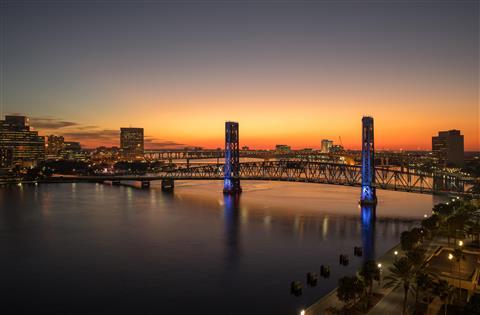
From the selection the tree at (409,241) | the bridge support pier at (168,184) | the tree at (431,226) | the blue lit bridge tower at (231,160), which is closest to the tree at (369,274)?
the tree at (409,241)

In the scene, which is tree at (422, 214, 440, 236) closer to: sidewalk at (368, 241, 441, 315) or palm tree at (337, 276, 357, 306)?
sidewalk at (368, 241, 441, 315)

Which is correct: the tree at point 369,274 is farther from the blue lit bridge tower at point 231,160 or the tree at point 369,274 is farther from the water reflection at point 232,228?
the blue lit bridge tower at point 231,160

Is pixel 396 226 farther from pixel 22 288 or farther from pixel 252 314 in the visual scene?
pixel 22 288

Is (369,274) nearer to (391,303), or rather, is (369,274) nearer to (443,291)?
(391,303)

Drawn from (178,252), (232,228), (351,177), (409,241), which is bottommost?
(178,252)

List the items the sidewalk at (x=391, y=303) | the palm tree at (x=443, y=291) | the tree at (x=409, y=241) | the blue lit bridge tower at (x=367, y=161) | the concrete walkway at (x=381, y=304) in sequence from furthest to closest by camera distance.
Answer: the blue lit bridge tower at (x=367, y=161)
the tree at (x=409, y=241)
the concrete walkway at (x=381, y=304)
the sidewalk at (x=391, y=303)
the palm tree at (x=443, y=291)

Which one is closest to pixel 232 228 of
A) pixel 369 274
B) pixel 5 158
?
pixel 369 274
